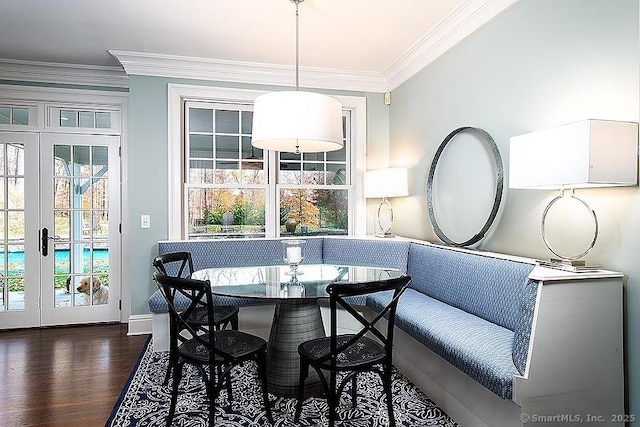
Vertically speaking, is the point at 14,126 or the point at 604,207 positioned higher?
the point at 14,126

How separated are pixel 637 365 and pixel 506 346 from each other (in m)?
0.54

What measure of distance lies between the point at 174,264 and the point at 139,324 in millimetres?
832

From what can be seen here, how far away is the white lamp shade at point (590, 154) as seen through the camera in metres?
1.72

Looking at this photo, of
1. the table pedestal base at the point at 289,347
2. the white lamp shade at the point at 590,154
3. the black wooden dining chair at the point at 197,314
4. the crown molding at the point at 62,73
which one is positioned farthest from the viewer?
the crown molding at the point at 62,73

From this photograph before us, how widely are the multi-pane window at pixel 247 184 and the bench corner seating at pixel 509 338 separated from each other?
59.7 inches

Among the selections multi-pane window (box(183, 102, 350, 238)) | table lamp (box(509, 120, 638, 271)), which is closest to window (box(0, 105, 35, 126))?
multi-pane window (box(183, 102, 350, 238))

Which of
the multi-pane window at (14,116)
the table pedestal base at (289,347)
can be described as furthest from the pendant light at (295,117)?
the multi-pane window at (14,116)

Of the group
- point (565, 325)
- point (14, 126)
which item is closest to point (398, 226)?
point (565, 325)

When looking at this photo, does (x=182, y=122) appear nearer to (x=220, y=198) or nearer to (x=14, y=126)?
(x=220, y=198)

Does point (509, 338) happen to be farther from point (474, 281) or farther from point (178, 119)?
point (178, 119)

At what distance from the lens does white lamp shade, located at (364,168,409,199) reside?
150 inches

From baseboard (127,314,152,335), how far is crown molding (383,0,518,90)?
139 inches

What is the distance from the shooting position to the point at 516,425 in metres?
1.79

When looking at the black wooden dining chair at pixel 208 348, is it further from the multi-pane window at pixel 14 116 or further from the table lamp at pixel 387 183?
the multi-pane window at pixel 14 116
